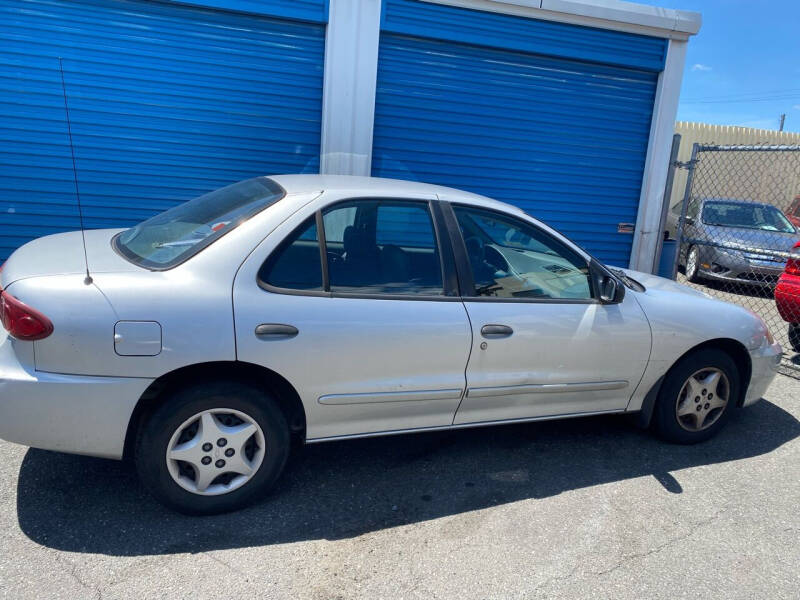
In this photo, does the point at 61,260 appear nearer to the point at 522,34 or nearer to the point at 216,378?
the point at 216,378

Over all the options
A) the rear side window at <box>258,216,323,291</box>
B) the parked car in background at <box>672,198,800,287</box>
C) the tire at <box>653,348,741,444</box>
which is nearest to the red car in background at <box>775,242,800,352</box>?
the tire at <box>653,348,741,444</box>

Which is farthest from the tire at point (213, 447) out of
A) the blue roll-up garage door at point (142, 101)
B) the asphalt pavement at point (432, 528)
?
the blue roll-up garage door at point (142, 101)

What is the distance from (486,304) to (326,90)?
4284 millimetres

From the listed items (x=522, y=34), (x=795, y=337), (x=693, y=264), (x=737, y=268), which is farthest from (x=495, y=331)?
(x=693, y=264)

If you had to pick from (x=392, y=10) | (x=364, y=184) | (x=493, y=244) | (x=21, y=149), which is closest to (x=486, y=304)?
(x=493, y=244)

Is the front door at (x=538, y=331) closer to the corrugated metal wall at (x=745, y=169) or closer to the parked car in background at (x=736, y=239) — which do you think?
the parked car in background at (x=736, y=239)

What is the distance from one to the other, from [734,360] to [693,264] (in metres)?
6.72

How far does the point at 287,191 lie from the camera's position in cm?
327

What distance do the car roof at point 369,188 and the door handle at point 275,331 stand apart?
74 centimetres

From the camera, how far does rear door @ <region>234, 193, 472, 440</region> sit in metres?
2.96

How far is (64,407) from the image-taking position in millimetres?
2693

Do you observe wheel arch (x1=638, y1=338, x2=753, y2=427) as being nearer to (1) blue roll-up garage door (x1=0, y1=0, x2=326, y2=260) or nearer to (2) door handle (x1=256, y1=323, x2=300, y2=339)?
(2) door handle (x1=256, y1=323, x2=300, y2=339)

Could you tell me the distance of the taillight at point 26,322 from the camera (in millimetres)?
2637

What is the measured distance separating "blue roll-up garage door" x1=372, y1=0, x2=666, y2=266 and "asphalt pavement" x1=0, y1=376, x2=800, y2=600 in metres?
4.28
